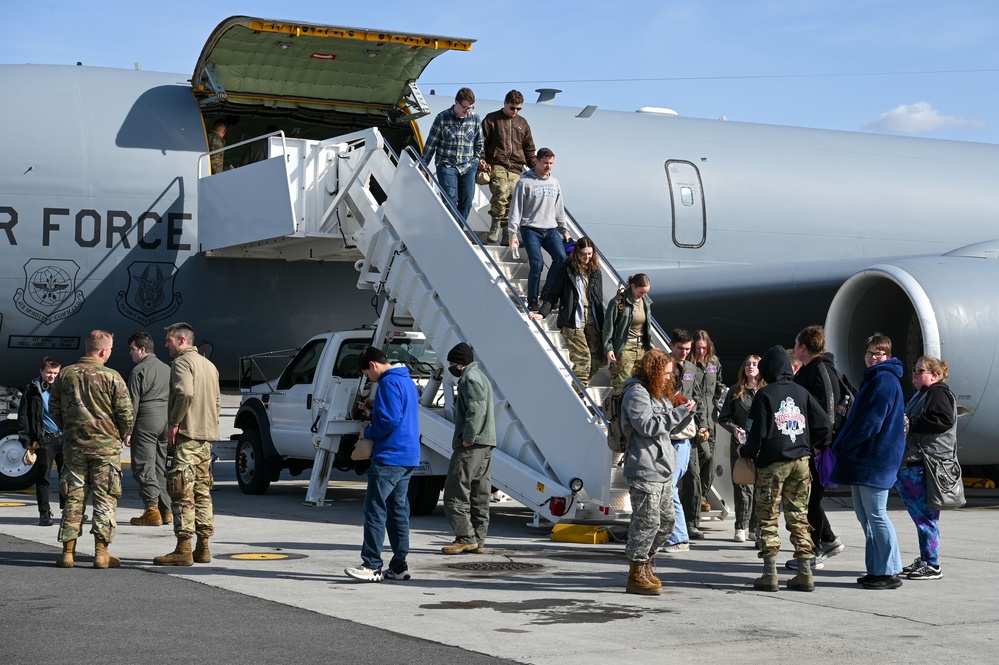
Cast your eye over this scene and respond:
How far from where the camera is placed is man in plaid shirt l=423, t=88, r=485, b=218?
11.3m

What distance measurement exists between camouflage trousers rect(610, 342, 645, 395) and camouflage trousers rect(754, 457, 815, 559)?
103 inches

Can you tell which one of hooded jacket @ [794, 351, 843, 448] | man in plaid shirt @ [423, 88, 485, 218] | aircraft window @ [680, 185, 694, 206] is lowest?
hooded jacket @ [794, 351, 843, 448]

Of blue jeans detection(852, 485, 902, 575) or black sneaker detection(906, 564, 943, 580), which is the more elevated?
blue jeans detection(852, 485, 902, 575)

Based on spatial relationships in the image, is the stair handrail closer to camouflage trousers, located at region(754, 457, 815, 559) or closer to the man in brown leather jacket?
the man in brown leather jacket

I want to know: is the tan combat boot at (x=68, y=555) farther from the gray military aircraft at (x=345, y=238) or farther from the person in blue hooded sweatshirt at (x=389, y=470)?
the gray military aircraft at (x=345, y=238)

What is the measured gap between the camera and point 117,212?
12562mm

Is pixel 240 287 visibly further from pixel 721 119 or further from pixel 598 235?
pixel 721 119

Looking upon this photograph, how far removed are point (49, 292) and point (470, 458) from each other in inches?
211

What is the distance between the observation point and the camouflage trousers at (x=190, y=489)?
8141 millimetres

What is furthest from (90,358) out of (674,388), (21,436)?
(674,388)

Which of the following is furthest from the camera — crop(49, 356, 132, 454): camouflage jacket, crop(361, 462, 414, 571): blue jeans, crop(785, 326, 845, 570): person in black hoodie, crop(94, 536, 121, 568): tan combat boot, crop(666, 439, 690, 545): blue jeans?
crop(666, 439, 690, 545): blue jeans

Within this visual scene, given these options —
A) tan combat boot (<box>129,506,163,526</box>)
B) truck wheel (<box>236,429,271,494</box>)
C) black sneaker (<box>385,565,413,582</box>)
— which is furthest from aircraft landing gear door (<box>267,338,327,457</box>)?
black sneaker (<box>385,565,413,582</box>)

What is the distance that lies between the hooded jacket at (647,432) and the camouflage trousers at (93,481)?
3340mm

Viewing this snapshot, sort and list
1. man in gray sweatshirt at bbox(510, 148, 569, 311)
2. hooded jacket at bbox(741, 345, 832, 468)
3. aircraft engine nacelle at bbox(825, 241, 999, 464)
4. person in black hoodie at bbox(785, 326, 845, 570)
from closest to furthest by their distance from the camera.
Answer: hooded jacket at bbox(741, 345, 832, 468)
person in black hoodie at bbox(785, 326, 845, 570)
man in gray sweatshirt at bbox(510, 148, 569, 311)
aircraft engine nacelle at bbox(825, 241, 999, 464)
